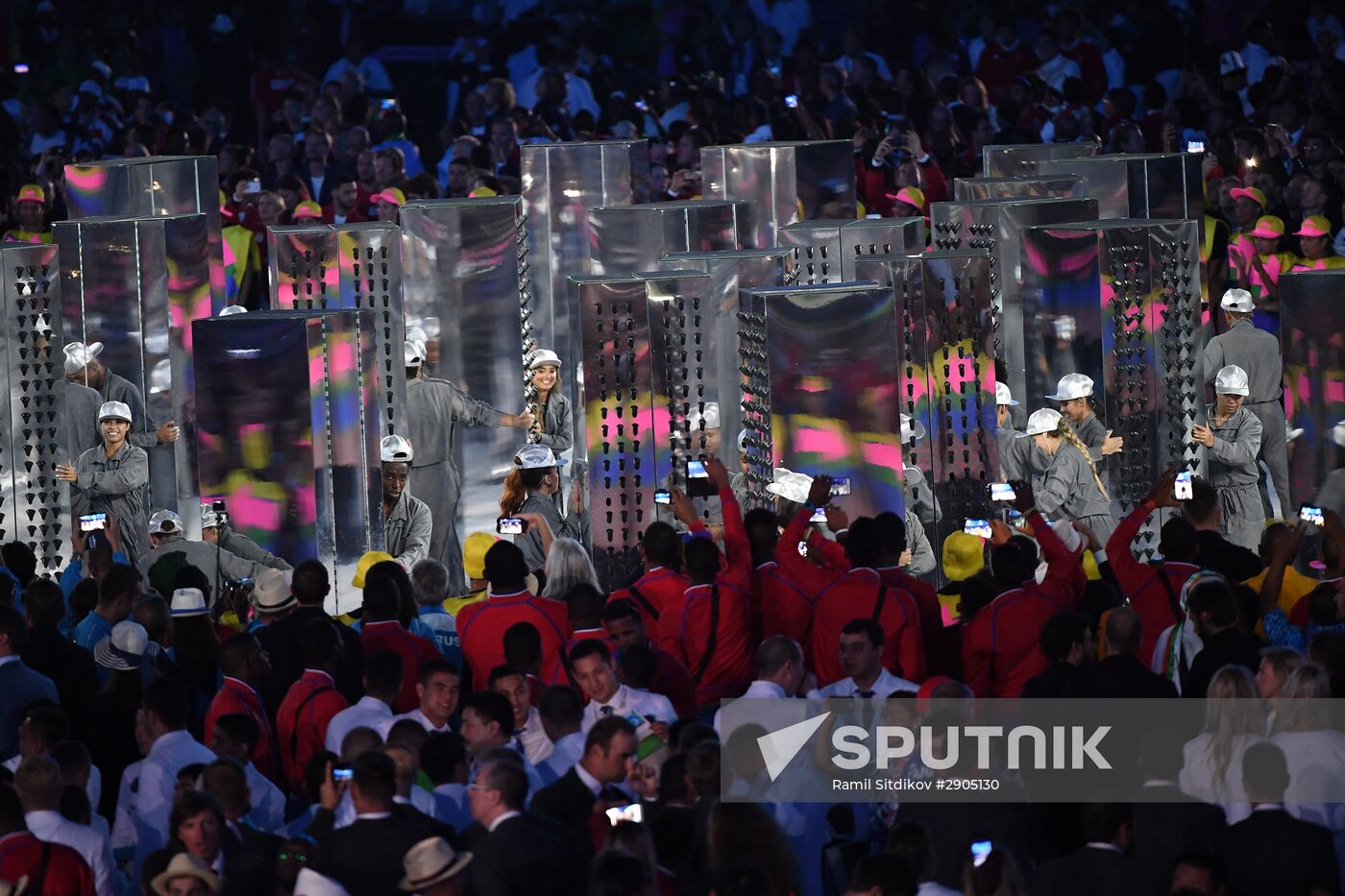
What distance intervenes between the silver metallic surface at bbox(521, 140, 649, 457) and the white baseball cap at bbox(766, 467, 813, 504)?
15.6ft

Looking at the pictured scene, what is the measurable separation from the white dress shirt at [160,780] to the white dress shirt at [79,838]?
0.54 m

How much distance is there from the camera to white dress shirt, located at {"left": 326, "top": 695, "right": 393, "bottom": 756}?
9.02 metres

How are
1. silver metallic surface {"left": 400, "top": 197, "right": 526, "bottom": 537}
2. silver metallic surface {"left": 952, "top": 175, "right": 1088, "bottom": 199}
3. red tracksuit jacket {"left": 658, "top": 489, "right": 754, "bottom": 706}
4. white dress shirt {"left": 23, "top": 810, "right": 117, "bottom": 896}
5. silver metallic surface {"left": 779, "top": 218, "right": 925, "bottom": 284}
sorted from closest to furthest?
white dress shirt {"left": 23, "top": 810, "right": 117, "bottom": 896}, red tracksuit jacket {"left": 658, "top": 489, "right": 754, "bottom": 706}, silver metallic surface {"left": 779, "top": 218, "right": 925, "bottom": 284}, silver metallic surface {"left": 400, "top": 197, "right": 526, "bottom": 537}, silver metallic surface {"left": 952, "top": 175, "right": 1088, "bottom": 199}

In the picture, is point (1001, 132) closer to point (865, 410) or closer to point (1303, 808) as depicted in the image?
point (865, 410)

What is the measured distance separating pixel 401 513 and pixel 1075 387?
3.46 m

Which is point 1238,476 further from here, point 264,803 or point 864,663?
point 264,803

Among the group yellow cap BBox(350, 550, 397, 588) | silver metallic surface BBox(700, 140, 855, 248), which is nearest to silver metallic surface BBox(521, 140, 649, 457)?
silver metallic surface BBox(700, 140, 855, 248)

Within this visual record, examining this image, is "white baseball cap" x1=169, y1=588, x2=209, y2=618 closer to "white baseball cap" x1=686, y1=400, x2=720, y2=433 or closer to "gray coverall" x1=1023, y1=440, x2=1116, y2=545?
"white baseball cap" x1=686, y1=400, x2=720, y2=433

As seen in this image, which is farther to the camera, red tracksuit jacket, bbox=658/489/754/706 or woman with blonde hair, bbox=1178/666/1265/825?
red tracksuit jacket, bbox=658/489/754/706

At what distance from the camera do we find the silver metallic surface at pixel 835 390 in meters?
12.3

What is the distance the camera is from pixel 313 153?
22.7 metres

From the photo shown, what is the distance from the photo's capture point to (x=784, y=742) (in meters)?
8.66

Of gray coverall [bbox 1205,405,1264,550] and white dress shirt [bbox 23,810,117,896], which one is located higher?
gray coverall [bbox 1205,405,1264,550]

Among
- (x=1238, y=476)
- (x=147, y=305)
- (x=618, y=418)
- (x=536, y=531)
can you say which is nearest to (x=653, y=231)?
(x=618, y=418)
